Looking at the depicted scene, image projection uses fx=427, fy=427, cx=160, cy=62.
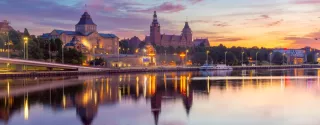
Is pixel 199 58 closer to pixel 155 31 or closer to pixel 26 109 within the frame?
pixel 155 31

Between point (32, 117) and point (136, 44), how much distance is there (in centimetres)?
14198

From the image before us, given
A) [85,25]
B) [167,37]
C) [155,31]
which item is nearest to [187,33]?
[167,37]

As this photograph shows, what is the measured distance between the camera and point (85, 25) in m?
120

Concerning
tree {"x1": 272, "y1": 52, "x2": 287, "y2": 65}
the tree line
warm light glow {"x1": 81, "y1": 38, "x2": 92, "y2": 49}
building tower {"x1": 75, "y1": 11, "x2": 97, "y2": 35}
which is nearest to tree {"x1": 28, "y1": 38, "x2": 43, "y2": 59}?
the tree line

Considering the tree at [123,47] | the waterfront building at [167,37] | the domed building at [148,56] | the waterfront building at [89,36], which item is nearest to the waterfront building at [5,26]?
the waterfront building at [89,36]

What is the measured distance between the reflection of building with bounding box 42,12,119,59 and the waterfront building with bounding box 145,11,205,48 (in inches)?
1306

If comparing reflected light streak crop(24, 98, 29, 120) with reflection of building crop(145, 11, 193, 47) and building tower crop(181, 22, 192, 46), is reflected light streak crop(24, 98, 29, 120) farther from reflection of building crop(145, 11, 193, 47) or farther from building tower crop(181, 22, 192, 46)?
building tower crop(181, 22, 192, 46)

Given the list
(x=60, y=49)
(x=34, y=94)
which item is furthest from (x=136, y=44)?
(x=34, y=94)

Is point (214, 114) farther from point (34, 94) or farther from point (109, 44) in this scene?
point (109, 44)

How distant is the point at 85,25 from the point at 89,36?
5.55 m

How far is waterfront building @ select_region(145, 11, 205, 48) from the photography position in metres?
154

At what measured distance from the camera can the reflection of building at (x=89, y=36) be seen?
370ft

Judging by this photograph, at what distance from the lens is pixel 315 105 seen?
26812 mm

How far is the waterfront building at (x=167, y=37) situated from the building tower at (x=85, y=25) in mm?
35312
